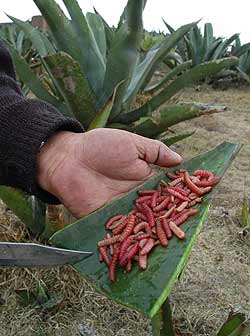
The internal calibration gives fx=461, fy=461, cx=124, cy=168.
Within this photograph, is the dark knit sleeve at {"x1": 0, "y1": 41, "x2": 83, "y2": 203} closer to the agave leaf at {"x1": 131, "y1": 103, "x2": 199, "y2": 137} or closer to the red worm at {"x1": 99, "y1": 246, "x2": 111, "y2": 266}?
the red worm at {"x1": 99, "y1": 246, "x2": 111, "y2": 266}

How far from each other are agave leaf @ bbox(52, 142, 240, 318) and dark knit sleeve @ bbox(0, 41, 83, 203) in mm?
230

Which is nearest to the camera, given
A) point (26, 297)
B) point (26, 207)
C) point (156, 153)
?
point (156, 153)

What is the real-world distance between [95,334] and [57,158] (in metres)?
0.50

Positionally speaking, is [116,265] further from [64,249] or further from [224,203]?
[224,203]

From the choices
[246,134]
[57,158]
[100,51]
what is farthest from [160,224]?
[246,134]

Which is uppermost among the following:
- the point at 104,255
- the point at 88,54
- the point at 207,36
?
the point at 88,54

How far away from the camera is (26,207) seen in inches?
57.2

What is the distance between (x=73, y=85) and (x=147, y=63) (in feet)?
1.67

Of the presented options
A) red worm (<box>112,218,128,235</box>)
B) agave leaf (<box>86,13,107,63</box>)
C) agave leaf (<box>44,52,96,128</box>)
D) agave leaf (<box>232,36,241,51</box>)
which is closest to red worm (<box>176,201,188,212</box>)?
red worm (<box>112,218,128,235</box>)

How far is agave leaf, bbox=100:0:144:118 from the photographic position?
1.64m

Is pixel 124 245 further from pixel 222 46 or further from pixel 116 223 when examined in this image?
pixel 222 46

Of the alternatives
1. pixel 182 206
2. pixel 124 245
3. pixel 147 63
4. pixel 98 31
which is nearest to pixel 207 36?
pixel 98 31

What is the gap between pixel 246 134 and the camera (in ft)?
10.0

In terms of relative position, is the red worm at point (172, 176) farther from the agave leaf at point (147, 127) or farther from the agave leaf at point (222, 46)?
the agave leaf at point (222, 46)
